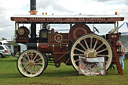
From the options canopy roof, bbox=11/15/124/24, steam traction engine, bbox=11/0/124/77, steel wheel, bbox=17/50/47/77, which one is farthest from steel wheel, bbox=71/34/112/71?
steel wheel, bbox=17/50/47/77

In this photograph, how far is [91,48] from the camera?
34.1ft

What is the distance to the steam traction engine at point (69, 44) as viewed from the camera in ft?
34.0

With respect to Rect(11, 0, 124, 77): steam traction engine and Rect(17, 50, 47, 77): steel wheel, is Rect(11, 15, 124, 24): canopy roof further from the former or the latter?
Rect(17, 50, 47, 77): steel wheel

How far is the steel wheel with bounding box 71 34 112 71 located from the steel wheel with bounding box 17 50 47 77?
1136mm

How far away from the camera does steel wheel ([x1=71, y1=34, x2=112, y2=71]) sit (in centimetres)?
1030

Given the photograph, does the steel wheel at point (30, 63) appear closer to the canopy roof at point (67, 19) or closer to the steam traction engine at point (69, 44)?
the steam traction engine at point (69, 44)

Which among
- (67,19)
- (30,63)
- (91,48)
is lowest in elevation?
(30,63)

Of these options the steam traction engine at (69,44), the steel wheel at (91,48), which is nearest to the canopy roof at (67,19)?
the steam traction engine at (69,44)

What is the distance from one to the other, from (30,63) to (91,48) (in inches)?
91.0

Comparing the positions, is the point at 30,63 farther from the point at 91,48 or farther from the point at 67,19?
the point at 91,48

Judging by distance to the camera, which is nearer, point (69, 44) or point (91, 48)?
point (91, 48)

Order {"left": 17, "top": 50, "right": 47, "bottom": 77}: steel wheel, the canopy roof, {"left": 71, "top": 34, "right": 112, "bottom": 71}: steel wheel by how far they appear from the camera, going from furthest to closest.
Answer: the canopy roof < {"left": 17, "top": 50, "right": 47, "bottom": 77}: steel wheel < {"left": 71, "top": 34, "right": 112, "bottom": 71}: steel wheel

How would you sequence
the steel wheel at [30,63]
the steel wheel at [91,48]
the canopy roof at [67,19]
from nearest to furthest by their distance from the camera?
1. the steel wheel at [91,48]
2. the steel wheel at [30,63]
3. the canopy roof at [67,19]

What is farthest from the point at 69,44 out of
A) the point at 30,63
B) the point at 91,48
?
the point at 30,63
